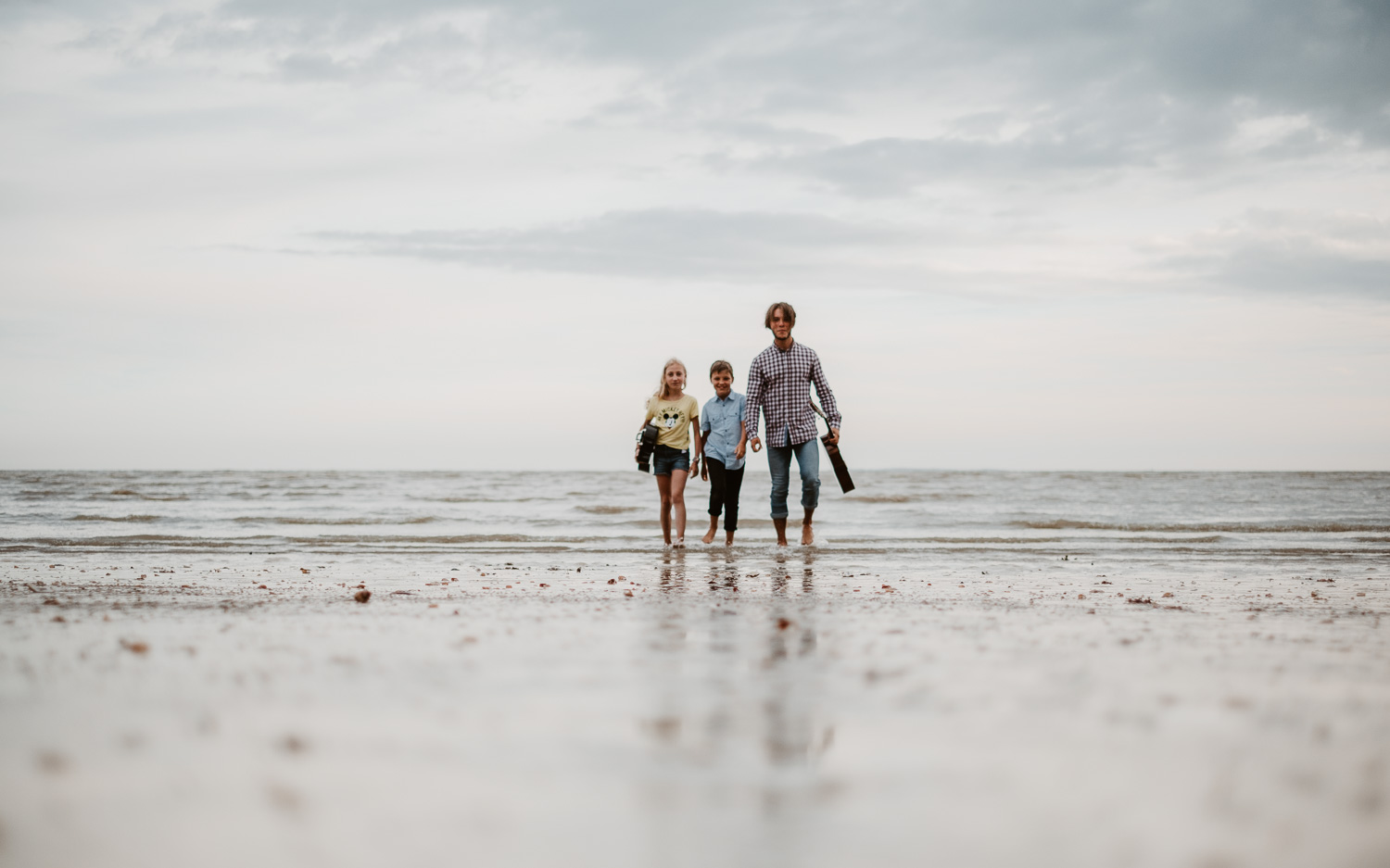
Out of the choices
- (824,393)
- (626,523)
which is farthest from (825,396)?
(626,523)

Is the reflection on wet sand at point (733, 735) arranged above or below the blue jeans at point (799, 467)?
below

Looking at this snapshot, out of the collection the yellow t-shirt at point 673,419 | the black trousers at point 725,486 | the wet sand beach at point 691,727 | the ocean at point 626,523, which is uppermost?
the yellow t-shirt at point 673,419

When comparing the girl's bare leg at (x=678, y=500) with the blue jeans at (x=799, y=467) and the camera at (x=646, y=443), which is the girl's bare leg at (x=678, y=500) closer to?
the camera at (x=646, y=443)

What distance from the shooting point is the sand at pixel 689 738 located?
1.36m

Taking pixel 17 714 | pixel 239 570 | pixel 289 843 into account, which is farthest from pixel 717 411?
pixel 289 843

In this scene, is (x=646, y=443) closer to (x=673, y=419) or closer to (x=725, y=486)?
(x=673, y=419)

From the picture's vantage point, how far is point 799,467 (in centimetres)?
872

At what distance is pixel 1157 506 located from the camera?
62.3ft

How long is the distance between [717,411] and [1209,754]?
7.47m

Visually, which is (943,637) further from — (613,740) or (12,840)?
(12,840)

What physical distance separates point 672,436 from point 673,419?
0.18 meters

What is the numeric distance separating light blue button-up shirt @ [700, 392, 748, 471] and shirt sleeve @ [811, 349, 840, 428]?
0.86 meters

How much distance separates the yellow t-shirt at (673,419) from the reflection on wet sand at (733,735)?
5196 millimetres

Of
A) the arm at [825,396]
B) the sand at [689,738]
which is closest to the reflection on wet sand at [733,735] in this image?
the sand at [689,738]
